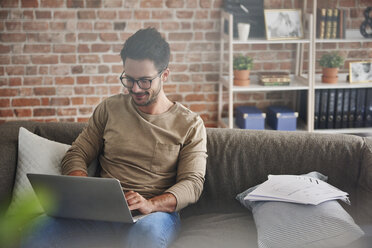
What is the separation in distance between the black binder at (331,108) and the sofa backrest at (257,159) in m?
1.61

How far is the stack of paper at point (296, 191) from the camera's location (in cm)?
201

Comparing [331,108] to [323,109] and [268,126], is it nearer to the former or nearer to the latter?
[323,109]

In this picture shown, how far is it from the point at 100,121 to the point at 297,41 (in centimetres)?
200

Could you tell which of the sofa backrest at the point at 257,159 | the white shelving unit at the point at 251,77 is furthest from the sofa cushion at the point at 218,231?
the white shelving unit at the point at 251,77

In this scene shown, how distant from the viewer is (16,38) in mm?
3881

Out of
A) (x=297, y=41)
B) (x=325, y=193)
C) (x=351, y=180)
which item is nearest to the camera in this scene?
(x=325, y=193)

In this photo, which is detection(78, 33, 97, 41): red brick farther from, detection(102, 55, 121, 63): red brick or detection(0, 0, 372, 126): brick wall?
detection(102, 55, 121, 63): red brick

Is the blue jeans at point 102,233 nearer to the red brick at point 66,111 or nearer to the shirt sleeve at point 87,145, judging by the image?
the shirt sleeve at point 87,145

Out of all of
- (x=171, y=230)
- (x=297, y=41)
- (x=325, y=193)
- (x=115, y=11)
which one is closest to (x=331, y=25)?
(x=297, y=41)

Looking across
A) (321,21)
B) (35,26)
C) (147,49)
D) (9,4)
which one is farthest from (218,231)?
(9,4)

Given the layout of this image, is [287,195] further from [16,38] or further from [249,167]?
[16,38]

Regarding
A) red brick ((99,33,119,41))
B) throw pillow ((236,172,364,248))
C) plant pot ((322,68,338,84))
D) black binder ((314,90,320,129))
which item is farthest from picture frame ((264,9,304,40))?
throw pillow ((236,172,364,248))

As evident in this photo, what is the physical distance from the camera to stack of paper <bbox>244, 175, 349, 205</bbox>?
6.59ft

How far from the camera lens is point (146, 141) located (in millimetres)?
2236
